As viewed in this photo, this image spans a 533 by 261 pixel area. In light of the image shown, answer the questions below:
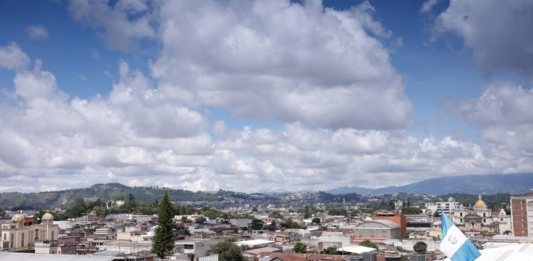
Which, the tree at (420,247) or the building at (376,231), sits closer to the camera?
the tree at (420,247)

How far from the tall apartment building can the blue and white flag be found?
64922 mm

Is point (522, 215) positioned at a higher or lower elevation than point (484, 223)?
higher

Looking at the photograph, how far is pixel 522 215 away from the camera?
8144 cm

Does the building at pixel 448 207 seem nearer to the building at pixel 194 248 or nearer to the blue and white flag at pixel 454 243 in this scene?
the building at pixel 194 248

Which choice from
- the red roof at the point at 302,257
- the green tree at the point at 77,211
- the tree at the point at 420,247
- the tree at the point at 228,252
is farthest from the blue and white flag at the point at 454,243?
the green tree at the point at 77,211

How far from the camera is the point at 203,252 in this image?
56781 millimetres

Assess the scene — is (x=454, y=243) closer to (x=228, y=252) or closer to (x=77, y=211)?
(x=228, y=252)

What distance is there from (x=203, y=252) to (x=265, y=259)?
11546 millimetres

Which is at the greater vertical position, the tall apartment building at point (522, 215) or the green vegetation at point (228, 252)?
the tall apartment building at point (522, 215)

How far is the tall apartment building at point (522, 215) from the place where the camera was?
7751 cm

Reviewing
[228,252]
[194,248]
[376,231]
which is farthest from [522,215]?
[228,252]

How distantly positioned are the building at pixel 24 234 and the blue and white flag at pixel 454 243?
4107cm

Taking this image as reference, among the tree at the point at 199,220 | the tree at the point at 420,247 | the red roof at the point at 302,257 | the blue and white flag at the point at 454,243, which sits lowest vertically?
the tree at the point at 420,247

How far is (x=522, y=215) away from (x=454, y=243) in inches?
2748
